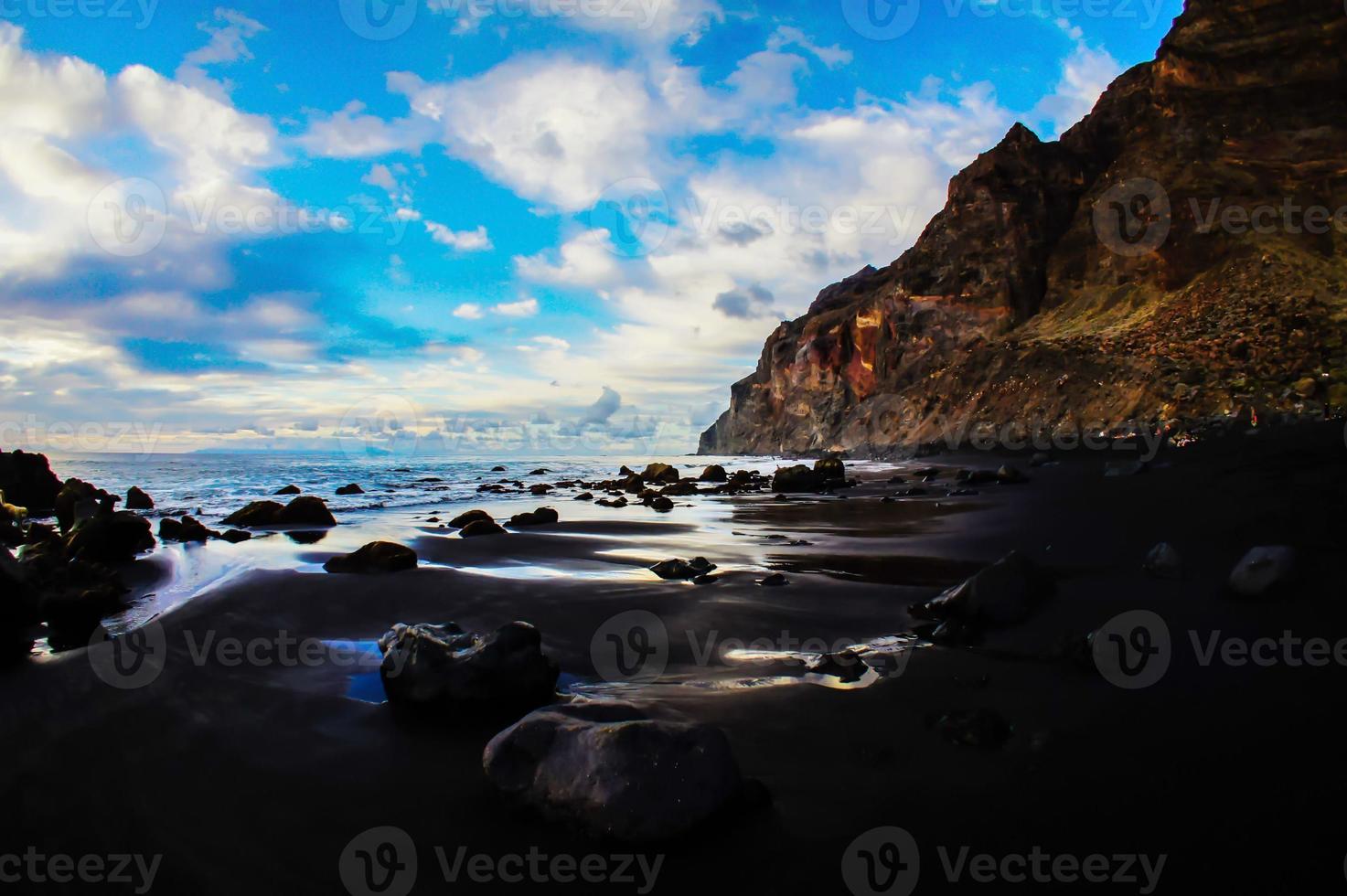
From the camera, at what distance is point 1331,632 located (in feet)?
12.6

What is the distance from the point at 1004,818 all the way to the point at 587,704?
181cm

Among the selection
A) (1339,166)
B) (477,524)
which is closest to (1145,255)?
(1339,166)

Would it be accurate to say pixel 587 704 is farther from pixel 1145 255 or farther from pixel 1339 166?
pixel 1339 166

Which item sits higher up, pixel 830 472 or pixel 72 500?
pixel 830 472

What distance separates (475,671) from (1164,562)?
560cm

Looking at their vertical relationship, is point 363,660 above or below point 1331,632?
below

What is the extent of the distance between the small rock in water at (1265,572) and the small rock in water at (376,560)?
309 inches

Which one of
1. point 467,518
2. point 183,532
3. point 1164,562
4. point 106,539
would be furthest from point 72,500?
point 1164,562

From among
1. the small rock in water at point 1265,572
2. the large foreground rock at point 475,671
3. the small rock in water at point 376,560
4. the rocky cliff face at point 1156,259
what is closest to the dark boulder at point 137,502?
the small rock in water at point 376,560

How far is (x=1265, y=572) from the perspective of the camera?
4527 millimetres

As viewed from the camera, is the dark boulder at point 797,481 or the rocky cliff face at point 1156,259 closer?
the dark boulder at point 797,481

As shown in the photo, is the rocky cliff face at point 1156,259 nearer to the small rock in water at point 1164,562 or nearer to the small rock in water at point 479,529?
the small rock in water at point 1164,562

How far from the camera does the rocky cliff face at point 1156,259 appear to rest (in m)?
26.7

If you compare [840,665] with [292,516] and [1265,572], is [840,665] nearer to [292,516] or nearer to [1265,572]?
[1265,572]
